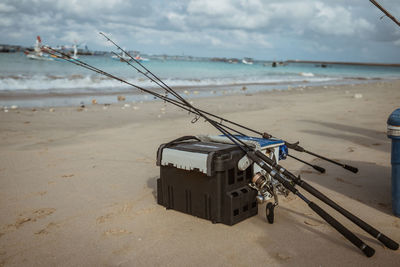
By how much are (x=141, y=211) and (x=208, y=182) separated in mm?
710

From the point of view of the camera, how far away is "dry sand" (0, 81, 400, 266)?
2.31m

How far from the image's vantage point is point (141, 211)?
3.02m

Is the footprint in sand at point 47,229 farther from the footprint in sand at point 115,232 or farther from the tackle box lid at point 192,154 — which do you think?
the tackle box lid at point 192,154

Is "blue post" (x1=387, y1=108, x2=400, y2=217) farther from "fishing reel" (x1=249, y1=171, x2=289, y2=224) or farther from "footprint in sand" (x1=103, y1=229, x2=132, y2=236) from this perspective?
"footprint in sand" (x1=103, y1=229, x2=132, y2=236)

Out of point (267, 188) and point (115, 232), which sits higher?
point (267, 188)

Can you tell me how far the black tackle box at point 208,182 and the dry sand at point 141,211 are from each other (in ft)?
0.28

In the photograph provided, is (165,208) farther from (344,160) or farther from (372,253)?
(344,160)

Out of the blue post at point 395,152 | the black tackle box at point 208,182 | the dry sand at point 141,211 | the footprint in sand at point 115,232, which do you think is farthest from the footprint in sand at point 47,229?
the blue post at point 395,152

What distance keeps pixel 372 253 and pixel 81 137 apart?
4.86m

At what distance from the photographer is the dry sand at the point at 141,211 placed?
2.31 metres

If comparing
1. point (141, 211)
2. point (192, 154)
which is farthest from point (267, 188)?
point (141, 211)

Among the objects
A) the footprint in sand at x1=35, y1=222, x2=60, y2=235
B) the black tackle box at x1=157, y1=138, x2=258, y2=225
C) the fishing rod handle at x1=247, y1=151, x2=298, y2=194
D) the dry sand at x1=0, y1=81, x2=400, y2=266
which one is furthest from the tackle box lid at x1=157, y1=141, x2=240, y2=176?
the footprint in sand at x1=35, y1=222, x2=60, y2=235

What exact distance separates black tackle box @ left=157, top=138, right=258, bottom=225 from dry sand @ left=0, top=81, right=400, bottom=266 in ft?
0.28

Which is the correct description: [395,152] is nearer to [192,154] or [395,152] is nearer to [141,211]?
[192,154]
